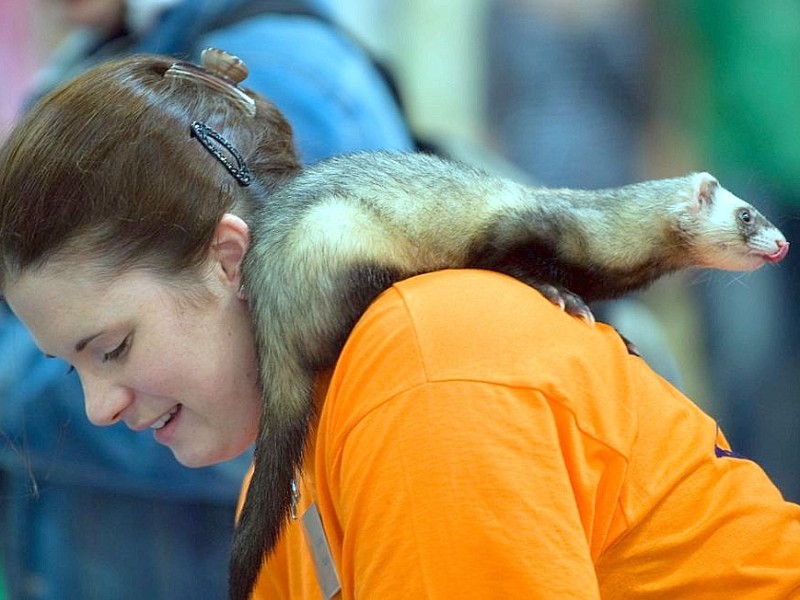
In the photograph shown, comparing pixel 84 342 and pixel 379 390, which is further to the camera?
pixel 84 342

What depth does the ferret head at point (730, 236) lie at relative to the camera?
102 cm

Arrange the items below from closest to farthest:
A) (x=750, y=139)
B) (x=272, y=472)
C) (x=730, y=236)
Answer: (x=272, y=472) → (x=730, y=236) → (x=750, y=139)

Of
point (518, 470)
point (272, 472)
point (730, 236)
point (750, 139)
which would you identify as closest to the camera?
point (518, 470)

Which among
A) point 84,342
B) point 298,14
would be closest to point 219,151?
point 84,342

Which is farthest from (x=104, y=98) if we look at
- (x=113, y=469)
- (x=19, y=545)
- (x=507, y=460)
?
(x=19, y=545)

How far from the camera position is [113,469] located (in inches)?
58.1

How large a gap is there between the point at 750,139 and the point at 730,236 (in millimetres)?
433

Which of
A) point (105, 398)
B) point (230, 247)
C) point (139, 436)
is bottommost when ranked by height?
point (139, 436)

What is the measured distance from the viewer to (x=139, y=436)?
1451mm

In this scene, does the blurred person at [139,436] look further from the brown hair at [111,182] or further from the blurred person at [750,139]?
the brown hair at [111,182]

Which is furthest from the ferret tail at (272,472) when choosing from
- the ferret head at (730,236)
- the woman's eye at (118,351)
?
the ferret head at (730,236)

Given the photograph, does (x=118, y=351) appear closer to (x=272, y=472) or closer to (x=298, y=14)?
(x=272, y=472)

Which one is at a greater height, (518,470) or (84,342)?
(518,470)

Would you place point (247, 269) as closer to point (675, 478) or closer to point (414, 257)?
point (414, 257)
